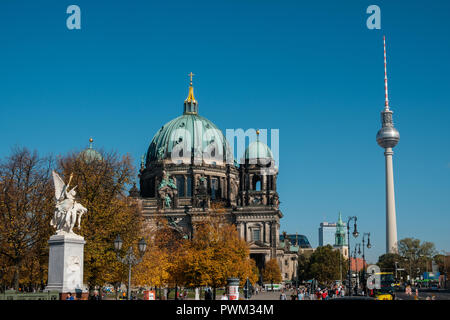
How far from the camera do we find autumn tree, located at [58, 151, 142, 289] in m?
51.3

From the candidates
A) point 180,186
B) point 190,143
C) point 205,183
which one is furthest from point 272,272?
point 190,143

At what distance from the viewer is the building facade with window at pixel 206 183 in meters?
134

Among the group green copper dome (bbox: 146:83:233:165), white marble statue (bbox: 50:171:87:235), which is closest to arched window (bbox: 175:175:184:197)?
green copper dome (bbox: 146:83:233:165)

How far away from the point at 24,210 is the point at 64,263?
64.7 feet

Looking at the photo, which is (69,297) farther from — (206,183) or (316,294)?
(206,183)

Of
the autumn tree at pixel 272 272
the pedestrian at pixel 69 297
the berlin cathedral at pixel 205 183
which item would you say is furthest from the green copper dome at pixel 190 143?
the pedestrian at pixel 69 297

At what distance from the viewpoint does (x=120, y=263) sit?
53.2 meters

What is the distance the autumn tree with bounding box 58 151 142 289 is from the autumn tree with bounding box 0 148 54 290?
2.83 meters

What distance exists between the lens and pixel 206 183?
145 metres

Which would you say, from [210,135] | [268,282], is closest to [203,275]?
[268,282]

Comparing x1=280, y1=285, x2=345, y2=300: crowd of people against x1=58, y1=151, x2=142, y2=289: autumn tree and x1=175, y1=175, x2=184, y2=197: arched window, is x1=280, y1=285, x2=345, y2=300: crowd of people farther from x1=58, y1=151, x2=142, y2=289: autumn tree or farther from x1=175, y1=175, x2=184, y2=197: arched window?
x1=175, y1=175, x2=184, y2=197: arched window

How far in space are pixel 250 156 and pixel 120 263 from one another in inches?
3661

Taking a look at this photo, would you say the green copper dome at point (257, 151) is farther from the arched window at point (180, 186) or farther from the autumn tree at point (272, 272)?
the autumn tree at point (272, 272)
